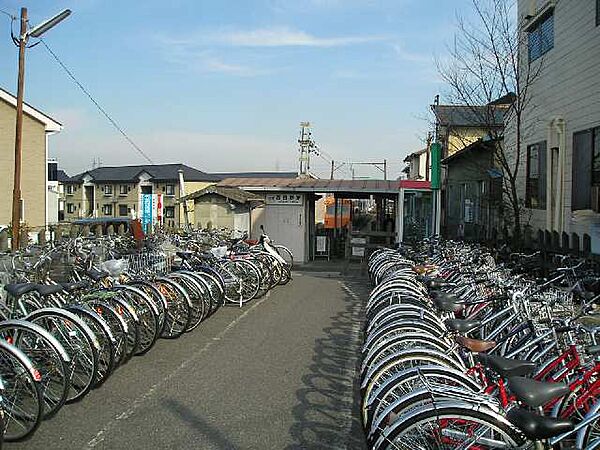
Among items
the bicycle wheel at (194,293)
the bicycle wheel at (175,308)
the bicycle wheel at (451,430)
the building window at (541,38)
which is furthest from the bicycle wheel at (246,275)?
the building window at (541,38)

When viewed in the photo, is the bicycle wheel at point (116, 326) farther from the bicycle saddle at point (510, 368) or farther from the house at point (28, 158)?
the house at point (28, 158)

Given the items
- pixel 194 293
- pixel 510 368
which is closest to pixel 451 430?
pixel 510 368

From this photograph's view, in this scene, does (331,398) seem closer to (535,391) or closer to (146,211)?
(535,391)

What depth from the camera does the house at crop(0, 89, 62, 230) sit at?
21.8 metres

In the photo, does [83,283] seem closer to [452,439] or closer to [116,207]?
[452,439]

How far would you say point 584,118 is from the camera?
10320 mm

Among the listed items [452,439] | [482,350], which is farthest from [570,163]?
[452,439]

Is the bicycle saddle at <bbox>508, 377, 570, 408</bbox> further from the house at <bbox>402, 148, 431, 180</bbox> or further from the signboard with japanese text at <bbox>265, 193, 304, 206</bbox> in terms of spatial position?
the house at <bbox>402, 148, 431, 180</bbox>

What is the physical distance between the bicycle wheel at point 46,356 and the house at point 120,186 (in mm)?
39374

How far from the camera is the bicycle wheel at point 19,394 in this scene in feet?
12.9

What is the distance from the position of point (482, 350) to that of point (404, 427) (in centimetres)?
106

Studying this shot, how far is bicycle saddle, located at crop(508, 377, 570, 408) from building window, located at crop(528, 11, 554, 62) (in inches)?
430

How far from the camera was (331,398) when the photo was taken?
515 cm

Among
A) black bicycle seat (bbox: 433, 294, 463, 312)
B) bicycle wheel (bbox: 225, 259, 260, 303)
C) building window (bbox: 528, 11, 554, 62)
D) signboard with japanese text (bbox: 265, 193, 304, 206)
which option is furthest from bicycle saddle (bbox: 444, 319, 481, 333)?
signboard with japanese text (bbox: 265, 193, 304, 206)
